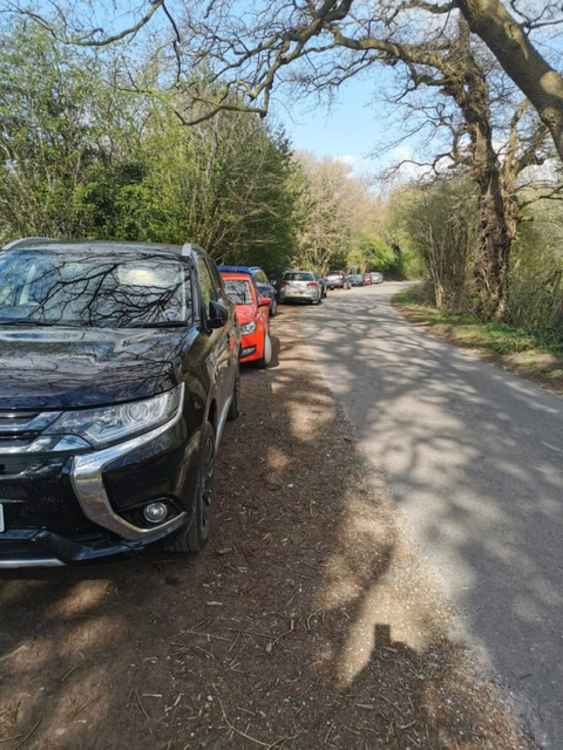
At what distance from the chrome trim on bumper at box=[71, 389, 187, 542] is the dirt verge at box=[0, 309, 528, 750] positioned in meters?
0.40

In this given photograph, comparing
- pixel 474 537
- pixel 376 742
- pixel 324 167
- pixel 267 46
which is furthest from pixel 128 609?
pixel 324 167

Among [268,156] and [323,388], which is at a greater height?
[268,156]

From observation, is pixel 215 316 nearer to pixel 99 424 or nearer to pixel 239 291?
pixel 99 424

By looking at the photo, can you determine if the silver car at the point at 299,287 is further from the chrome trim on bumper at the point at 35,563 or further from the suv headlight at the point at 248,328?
the chrome trim on bumper at the point at 35,563

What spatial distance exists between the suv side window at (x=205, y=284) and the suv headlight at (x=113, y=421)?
1392 millimetres

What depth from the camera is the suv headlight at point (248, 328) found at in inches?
291

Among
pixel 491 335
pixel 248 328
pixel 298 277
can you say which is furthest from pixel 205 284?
pixel 298 277

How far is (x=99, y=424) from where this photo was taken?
2.00m

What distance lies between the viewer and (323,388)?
684cm

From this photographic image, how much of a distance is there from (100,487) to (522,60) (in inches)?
381

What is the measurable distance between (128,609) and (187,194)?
41.6ft

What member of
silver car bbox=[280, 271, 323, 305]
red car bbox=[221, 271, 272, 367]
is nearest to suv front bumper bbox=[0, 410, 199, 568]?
red car bbox=[221, 271, 272, 367]

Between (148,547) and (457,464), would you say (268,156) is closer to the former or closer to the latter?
(457,464)

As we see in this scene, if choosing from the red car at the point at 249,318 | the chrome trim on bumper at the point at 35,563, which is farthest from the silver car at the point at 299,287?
the chrome trim on bumper at the point at 35,563
